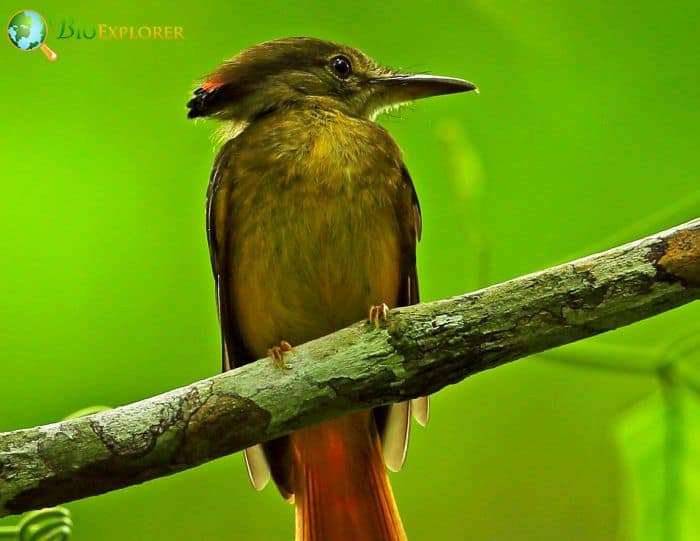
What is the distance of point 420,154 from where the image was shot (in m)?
2.57

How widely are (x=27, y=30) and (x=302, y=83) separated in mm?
747

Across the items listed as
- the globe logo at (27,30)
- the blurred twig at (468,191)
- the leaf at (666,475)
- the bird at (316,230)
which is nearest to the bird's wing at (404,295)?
the bird at (316,230)

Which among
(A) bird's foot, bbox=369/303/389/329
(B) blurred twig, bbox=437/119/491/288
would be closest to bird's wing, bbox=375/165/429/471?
(B) blurred twig, bbox=437/119/491/288

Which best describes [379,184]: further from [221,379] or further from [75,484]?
[75,484]

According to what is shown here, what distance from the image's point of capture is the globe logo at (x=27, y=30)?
2.40 meters

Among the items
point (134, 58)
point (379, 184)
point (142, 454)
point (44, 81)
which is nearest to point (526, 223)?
point (379, 184)

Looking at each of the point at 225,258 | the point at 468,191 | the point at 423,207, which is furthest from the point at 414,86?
the point at 225,258

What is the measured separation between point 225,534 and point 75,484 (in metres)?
1.08

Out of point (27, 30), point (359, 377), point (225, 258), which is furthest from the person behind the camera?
point (27, 30)

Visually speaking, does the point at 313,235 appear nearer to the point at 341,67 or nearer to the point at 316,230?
the point at 316,230

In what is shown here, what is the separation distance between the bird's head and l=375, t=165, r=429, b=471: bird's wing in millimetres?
258

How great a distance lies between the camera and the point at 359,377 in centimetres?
150

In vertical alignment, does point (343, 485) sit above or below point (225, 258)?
below

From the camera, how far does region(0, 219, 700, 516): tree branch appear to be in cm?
141
